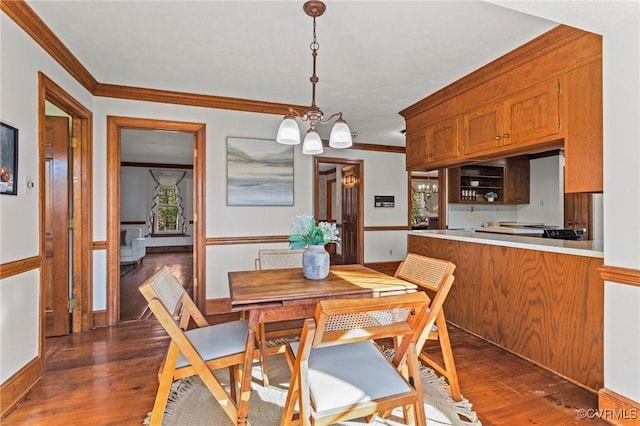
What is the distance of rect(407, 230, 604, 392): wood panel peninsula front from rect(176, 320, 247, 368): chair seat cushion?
212 centimetres

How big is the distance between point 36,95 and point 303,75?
2.04m

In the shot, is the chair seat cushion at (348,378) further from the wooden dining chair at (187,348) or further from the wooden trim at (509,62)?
the wooden trim at (509,62)

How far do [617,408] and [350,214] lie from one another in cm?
512

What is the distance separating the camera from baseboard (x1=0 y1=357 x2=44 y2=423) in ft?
6.01

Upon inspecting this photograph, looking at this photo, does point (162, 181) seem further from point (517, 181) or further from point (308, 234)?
point (517, 181)

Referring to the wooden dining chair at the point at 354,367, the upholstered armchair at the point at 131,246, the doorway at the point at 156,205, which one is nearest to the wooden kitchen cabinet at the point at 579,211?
the wooden dining chair at the point at 354,367

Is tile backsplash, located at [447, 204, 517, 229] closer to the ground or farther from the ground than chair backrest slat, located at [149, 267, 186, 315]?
farther from the ground

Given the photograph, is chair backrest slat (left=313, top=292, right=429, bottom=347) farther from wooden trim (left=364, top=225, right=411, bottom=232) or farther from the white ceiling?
wooden trim (left=364, top=225, right=411, bottom=232)

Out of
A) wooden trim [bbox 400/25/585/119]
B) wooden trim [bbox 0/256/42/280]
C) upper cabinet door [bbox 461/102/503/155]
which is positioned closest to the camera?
wooden trim [bbox 0/256/42/280]

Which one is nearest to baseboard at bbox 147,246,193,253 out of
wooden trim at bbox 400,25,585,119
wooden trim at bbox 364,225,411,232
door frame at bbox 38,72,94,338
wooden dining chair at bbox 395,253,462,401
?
wooden trim at bbox 364,225,411,232

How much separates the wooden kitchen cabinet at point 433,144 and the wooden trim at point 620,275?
1.75m

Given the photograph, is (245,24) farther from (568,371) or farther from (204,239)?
(568,371)

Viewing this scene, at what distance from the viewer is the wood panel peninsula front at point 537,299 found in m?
2.05

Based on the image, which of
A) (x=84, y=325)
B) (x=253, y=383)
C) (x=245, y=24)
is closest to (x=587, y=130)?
(x=245, y=24)
